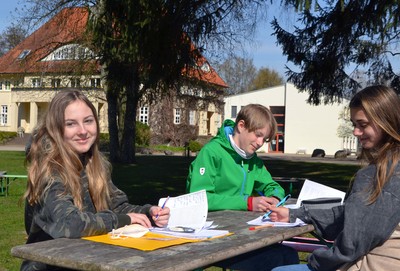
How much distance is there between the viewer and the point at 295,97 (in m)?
58.3

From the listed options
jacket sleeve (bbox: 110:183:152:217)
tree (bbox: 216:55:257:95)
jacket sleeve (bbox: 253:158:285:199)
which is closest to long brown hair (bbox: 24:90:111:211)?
jacket sleeve (bbox: 110:183:152:217)

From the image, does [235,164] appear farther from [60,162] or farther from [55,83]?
[55,83]

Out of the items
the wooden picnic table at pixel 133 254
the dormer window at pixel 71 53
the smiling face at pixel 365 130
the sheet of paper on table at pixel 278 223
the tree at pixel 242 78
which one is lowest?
the wooden picnic table at pixel 133 254

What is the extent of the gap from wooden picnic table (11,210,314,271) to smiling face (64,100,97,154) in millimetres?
642

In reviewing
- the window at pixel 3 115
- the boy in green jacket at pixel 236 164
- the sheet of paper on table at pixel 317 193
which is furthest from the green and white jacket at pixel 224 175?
the window at pixel 3 115

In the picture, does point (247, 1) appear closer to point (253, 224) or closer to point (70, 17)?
point (253, 224)

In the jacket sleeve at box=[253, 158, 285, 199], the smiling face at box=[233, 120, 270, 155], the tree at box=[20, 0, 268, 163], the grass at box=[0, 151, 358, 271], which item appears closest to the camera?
the smiling face at box=[233, 120, 270, 155]

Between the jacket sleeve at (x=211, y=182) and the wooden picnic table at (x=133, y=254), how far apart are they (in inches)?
46.6

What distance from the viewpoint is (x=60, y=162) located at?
3244 millimetres

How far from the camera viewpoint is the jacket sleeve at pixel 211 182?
443 centimetres

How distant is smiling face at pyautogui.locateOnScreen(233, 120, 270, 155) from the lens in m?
4.45

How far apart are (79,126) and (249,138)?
1.49 m

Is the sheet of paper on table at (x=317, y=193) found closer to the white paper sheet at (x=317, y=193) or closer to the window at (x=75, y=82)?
the white paper sheet at (x=317, y=193)

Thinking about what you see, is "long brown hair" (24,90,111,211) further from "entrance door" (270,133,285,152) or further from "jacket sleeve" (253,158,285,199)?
"entrance door" (270,133,285,152)
